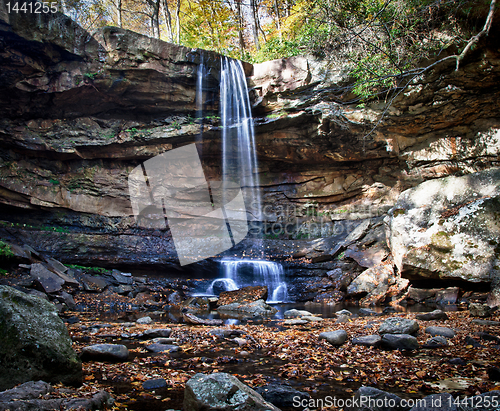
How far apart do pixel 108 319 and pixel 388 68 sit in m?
11.5

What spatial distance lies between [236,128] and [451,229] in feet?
30.9

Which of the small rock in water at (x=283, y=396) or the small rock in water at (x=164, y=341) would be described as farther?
the small rock in water at (x=164, y=341)

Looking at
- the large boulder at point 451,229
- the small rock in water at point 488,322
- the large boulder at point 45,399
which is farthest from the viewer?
the large boulder at point 451,229

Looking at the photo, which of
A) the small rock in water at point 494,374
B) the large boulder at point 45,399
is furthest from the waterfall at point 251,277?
the large boulder at point 45,399

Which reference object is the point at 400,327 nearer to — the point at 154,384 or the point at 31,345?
the point at 154,384

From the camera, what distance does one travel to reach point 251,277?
37.0ft

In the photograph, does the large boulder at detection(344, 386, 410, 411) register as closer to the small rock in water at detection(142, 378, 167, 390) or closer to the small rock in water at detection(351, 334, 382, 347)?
the small rock in water at detection(142, 378, 167, 390)

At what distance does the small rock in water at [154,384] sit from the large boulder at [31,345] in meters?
0.54

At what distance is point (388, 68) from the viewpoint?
34.3 feet

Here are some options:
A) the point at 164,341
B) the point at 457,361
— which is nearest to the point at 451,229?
the point at 457,361

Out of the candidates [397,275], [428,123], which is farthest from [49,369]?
[428,123]

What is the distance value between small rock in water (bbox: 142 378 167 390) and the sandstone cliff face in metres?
8.50

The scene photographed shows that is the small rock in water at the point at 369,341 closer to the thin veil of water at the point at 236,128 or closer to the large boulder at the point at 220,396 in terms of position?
the large boulder at the point at 220,396

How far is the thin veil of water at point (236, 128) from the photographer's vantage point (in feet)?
43.2
